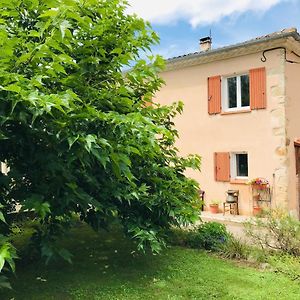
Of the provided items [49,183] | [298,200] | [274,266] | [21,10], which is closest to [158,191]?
[49,183]

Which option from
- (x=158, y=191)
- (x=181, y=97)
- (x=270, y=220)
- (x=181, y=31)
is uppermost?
(x=181, y=31)

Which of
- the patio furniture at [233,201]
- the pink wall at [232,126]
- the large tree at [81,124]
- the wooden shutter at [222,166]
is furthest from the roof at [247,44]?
the large tree at [81,124]

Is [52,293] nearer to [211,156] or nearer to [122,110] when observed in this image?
[122,110]

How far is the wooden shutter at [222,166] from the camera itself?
14.6 meters

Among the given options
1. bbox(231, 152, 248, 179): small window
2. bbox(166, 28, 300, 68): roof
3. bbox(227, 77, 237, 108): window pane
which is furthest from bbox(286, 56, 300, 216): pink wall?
bbox(227, 77, 237, 108): window pane

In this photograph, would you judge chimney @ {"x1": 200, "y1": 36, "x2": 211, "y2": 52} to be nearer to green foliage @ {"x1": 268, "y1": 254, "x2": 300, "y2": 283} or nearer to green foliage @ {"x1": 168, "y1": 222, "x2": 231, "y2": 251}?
green foliage @ {"x1": 168, "y1": 222, "x2": 231, "y2": 251}

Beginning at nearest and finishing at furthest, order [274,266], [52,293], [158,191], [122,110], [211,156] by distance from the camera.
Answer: [52,293], [122,110], [158,191], [274,266], [211,156]

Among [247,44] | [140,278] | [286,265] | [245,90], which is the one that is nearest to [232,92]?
[245,90]

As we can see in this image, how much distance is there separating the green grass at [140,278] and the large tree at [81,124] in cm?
68

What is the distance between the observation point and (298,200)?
13.8 metres

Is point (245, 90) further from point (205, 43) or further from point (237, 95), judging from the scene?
point (205, 43)

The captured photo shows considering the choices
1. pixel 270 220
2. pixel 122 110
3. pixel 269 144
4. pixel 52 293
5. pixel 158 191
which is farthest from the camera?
pixel 269 144

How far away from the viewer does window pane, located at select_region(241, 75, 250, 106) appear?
14.3 meters

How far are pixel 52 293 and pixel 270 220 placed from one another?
421cm
